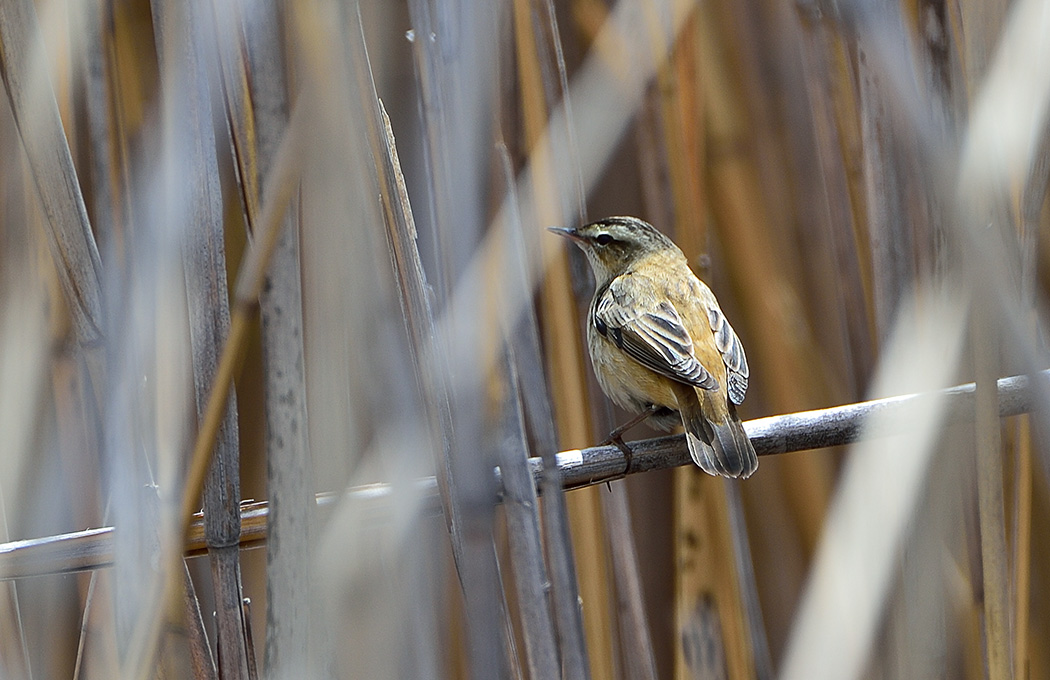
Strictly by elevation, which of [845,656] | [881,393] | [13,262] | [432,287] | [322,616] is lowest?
[845,656]

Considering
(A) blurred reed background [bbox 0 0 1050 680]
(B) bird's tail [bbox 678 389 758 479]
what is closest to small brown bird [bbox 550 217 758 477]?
(B) bird's tail [bbox 678 389 758 479]

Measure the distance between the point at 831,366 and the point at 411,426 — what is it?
1.38m

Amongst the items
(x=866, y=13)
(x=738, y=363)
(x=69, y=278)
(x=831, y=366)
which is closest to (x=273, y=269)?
(x=69, y=278)

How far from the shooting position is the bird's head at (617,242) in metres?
2.09

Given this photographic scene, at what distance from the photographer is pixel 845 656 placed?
1.34 meters

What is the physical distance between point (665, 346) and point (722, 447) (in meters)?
0.33

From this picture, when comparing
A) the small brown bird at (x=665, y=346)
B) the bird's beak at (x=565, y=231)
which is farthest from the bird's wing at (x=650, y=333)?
the bird's beak at (x=565, y=231)

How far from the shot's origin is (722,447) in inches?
63.1

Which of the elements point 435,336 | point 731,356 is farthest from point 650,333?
point 435,336

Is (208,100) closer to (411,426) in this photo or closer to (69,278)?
(69,278)

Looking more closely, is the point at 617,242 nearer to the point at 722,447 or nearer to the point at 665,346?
the point at 665,346

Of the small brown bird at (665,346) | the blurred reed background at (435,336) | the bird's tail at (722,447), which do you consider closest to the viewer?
the blurred reed background at (435,336)

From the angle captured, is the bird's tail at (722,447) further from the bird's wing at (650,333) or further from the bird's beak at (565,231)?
the bird's beak at (565,231)

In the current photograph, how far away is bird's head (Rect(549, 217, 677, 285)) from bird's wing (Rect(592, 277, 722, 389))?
0.35 ft
